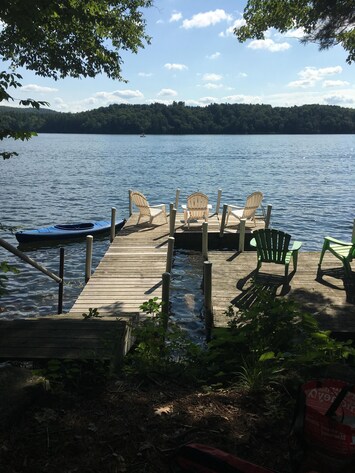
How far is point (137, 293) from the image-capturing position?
9133 mm

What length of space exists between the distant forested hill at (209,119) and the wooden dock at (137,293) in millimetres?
143853

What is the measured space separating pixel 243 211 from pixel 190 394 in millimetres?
11818

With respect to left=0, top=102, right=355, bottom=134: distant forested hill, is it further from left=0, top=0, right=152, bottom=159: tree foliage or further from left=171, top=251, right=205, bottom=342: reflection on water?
left=0, top=0, right=152, bottom=159: tree foliage

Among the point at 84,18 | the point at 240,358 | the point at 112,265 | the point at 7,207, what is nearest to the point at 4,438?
the point at 240,358

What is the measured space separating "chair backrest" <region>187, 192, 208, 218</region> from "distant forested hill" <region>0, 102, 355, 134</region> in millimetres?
141714

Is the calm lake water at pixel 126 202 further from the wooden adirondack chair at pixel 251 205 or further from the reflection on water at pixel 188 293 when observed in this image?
the wooden adirondack chair at pixel 251 205

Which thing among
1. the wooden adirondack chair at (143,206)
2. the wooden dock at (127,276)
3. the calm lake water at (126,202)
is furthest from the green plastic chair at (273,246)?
the wooden adirondack chair at (143,206)

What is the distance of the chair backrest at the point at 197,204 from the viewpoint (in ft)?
48.9

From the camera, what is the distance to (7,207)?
2769cm

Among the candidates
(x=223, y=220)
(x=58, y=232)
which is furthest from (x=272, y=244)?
(x=58, y=232)

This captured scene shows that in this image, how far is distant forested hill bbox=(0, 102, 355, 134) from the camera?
15000 centimetres

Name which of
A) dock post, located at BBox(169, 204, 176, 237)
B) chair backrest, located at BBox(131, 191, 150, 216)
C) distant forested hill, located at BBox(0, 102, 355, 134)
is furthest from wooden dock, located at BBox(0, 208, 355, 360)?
distant forested hill, located at BBox(0, 102, 355, 134)

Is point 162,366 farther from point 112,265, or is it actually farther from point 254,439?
point 112,265

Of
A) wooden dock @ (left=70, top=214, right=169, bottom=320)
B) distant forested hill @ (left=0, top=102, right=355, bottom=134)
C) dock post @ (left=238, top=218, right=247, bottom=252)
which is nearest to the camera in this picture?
wooden dock @ (left=70, top=214, right=169, bottom=320)
